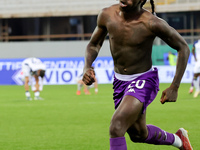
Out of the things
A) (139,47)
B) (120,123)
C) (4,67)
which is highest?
(139,47)

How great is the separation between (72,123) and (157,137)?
565 centimetres

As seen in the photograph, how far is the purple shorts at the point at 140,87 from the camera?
6.85 meters

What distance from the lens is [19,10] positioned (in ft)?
159

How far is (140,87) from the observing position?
6.90 meters

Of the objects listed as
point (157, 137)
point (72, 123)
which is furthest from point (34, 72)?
point (157, 137)

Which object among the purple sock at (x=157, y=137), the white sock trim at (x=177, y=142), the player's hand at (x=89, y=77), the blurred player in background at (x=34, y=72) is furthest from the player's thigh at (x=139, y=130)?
the blurred player in background at (x=34, y=72)

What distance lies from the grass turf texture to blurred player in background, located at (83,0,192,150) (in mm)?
2424

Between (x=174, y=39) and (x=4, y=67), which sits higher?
(x=174, y=39)

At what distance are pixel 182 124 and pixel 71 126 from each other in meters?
2.40

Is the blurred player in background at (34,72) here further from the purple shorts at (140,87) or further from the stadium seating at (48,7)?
the stadium seating at (48,7)

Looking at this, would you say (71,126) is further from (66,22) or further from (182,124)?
(66,22)

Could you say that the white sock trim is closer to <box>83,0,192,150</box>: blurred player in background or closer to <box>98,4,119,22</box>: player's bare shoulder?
<box>83,0,192,150</box>: blurred player in background

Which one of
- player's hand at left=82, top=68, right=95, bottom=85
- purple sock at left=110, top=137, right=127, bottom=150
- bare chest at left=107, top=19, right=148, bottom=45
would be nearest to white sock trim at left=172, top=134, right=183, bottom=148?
purple sock at left=110, top=137, right=127, bottom=150

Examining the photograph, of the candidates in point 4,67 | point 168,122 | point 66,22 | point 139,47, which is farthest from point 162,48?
point 139,47
